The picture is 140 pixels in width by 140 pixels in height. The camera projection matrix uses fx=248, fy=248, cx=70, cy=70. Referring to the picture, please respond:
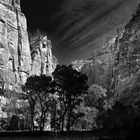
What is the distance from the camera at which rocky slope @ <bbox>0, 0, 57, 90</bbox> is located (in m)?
150

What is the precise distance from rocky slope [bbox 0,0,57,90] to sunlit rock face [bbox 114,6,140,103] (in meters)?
62.7

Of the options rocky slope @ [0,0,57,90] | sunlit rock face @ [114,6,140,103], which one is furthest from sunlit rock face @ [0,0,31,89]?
sunlit rock face @ [114,6,140,103]

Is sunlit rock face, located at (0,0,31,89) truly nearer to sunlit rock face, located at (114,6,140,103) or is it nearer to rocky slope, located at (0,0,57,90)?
rocky slope, located at (0,0,57,90)

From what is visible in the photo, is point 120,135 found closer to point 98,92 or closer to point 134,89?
point 98,92

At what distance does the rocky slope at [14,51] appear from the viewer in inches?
5901

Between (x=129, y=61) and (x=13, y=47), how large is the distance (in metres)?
77.2

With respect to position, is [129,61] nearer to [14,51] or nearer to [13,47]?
[14,51]

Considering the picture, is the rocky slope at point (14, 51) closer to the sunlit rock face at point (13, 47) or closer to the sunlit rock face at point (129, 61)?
the sunlit rock face at point (13, 47)

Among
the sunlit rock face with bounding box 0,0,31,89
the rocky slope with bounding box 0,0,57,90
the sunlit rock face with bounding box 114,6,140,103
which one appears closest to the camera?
the sunlit rock face with bounding box 114,6,140,103

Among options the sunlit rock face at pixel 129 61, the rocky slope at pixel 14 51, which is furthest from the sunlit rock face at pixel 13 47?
the sunlit rock face at pixel 129 61

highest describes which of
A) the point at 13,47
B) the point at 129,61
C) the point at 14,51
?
the point at 13,47

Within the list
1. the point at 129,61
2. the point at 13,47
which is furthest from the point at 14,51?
the point at 129,61

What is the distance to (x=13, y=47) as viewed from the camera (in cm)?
16500

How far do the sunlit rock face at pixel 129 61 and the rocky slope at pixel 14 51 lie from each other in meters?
62.7
